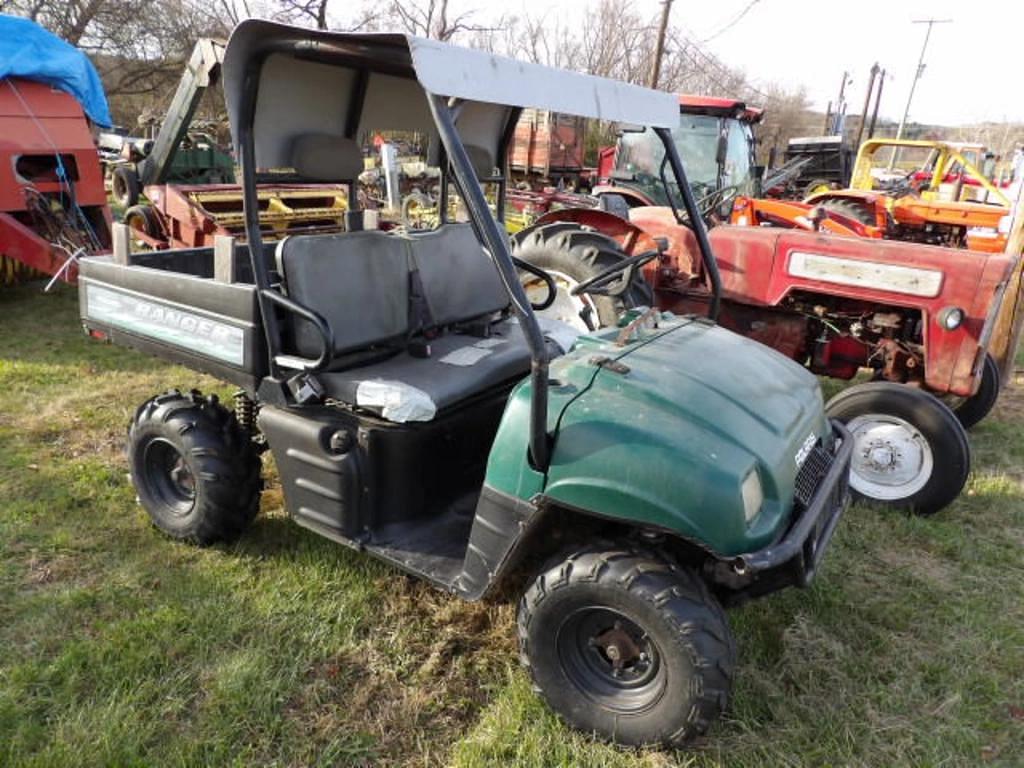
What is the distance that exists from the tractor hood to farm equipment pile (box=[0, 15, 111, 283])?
15.4ft

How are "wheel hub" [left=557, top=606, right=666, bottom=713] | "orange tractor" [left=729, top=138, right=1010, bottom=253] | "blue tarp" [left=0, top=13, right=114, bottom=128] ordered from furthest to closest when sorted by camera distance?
"orange tractor" [left=729, top=138, right=1010, bottom=253]
"blue tarp" [left=0, top=13, right=114, bottom=128]
"wheel hub" [left=557, top=606, right=666, bottom=713]

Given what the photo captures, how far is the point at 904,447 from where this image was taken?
359 centimetres

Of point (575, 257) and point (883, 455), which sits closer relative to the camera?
point (883, 455)

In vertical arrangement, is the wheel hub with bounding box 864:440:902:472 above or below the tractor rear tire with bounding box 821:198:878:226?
below

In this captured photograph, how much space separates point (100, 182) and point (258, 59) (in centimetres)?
472

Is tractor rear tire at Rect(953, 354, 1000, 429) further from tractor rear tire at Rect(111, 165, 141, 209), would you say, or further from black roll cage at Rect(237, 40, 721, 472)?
tractor rear tire at Rect(111, 165, 141, 209)

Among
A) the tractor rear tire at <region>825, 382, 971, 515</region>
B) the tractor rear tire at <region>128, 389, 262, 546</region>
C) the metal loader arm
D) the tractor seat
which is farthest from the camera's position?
the metal loader arm

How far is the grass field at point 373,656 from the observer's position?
2.13m

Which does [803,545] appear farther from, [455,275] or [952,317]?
[952,317]

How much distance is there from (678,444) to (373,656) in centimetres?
129

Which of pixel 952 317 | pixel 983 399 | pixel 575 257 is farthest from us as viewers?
pixel 983 399

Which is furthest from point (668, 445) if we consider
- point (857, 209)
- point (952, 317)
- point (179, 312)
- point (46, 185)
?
point (857, 209)

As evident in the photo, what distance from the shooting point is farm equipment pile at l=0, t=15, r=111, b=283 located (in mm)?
5508

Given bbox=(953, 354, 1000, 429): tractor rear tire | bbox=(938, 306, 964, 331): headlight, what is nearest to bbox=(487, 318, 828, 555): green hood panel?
bbox=(938, 306, 964, 331): headlight
